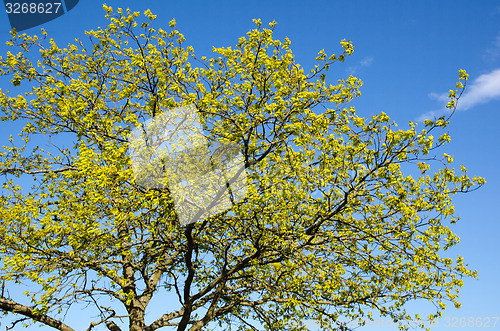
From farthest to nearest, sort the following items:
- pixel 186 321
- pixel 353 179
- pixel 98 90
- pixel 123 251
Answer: pixel 98 90, pixel 186 321, pixel 123 251, pixel 353 179

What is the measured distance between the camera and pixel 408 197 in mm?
12430

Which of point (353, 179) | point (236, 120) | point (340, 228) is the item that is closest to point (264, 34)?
point (236, 120)

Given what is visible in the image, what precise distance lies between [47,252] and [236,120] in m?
7.71

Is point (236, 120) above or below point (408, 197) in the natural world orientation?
above

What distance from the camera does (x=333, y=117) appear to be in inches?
491

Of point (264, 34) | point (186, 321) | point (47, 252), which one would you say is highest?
point (264, 34)

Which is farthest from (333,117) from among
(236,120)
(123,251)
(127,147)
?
(123,251)

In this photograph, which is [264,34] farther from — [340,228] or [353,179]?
[340,228]

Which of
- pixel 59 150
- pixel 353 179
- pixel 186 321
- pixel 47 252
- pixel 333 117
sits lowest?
pixel 186 321

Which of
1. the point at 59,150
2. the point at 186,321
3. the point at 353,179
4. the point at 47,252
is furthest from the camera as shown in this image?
the point at 59,150

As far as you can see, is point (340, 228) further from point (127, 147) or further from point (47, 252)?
point (47, 252)

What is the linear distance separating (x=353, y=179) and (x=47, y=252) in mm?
10135

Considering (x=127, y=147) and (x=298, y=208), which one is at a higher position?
(x=127, y=147)

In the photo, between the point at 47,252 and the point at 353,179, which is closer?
the point at 353,179
